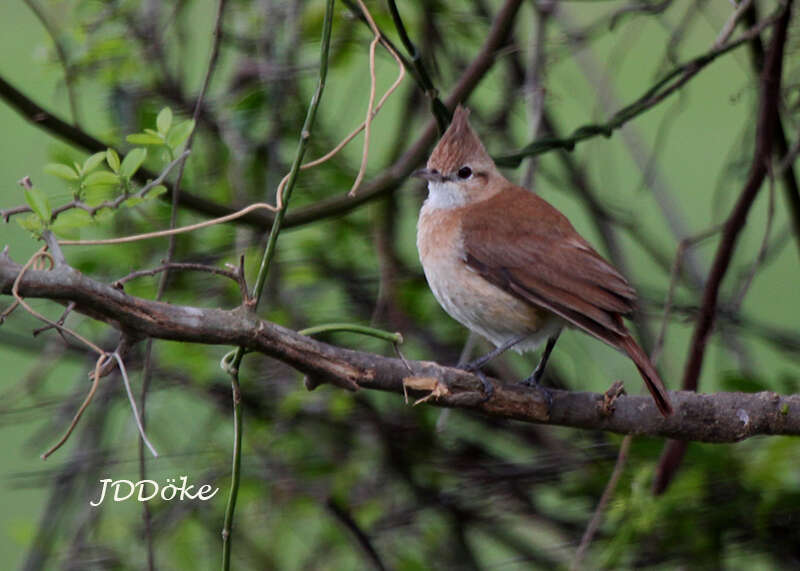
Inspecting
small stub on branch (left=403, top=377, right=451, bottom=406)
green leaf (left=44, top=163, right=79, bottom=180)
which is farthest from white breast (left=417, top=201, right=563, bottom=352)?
green leaf (left=44, top=163, right=79, bottom=180)

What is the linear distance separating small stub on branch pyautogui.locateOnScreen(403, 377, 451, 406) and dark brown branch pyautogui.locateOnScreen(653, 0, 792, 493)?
1389mm

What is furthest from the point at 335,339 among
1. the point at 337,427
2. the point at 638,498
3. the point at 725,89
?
the point at 725,89

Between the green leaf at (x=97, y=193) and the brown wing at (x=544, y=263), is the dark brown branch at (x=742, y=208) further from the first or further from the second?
the green leaf at (x=97, y=193)

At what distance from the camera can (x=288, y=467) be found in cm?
416

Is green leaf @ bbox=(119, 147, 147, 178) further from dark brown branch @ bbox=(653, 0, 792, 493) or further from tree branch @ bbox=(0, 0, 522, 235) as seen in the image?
dark brown branch @ bbox=(653, 0, 792, 493)

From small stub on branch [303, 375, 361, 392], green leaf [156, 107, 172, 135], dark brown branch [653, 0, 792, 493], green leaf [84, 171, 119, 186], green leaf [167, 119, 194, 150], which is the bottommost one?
small stub on branch [303, 375, 361, 392]

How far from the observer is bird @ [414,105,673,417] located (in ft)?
10.2

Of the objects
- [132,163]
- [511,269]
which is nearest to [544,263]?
[511,269]

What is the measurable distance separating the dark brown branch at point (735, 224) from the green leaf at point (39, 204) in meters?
2.25

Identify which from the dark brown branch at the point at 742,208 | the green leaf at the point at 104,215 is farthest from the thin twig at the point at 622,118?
the green leaf at the point at 104,215

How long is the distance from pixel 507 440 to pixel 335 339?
32.2 inches

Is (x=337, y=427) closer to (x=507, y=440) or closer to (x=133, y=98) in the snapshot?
(x=507, y=440)

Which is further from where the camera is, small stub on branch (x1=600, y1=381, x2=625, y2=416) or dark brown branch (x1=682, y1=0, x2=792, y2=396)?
dark brown branch (x1=682, y1=0, x2=792, y2=396)

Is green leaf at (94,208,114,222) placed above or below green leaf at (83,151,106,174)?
below
